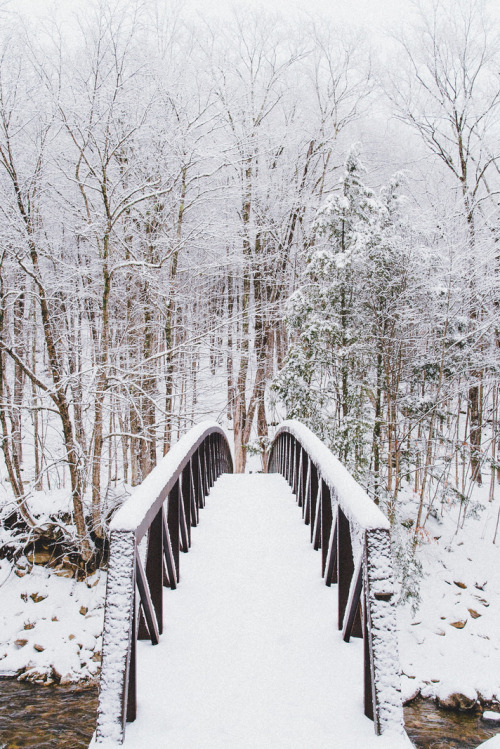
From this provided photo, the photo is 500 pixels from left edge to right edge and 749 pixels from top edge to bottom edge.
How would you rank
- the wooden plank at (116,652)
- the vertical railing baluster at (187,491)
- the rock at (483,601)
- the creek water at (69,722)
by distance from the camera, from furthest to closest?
the rock at (483,601)
the creek water at (69,722)
the vertical railing baluster at (187,491)
the wooden plank at (116,652)

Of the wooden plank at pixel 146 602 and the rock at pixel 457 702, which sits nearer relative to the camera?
the wooden plank at pixel 146 602

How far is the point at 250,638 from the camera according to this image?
254cm

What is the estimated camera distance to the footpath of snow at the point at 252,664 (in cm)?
182

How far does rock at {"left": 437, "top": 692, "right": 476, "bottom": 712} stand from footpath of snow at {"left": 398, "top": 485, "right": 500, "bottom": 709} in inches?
0.8

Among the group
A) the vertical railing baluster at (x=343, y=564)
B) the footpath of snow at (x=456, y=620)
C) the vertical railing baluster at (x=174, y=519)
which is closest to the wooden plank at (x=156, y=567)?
the vertical railing baluster at (x=174, y=519)

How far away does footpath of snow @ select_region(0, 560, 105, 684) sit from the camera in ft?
27.2

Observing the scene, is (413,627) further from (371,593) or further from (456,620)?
(371,593)

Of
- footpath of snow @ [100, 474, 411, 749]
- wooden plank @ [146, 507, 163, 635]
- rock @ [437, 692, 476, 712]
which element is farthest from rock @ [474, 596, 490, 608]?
wooden plank @ [146, 507, 163, 635]

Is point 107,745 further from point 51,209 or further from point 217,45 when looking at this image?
point 217,45

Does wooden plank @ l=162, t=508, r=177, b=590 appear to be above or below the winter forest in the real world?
below

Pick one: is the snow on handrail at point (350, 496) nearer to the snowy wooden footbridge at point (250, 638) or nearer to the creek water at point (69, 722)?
the snowy wooden footbridge at point (250, 638)

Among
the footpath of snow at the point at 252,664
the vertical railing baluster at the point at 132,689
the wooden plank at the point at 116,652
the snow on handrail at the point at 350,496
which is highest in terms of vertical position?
the snow on handrail at the point at 350,496

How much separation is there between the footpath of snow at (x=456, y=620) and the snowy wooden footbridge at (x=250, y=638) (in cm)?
735

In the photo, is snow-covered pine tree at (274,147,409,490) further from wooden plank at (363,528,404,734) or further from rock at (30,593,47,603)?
wooden plank at (363,528,404,734)
